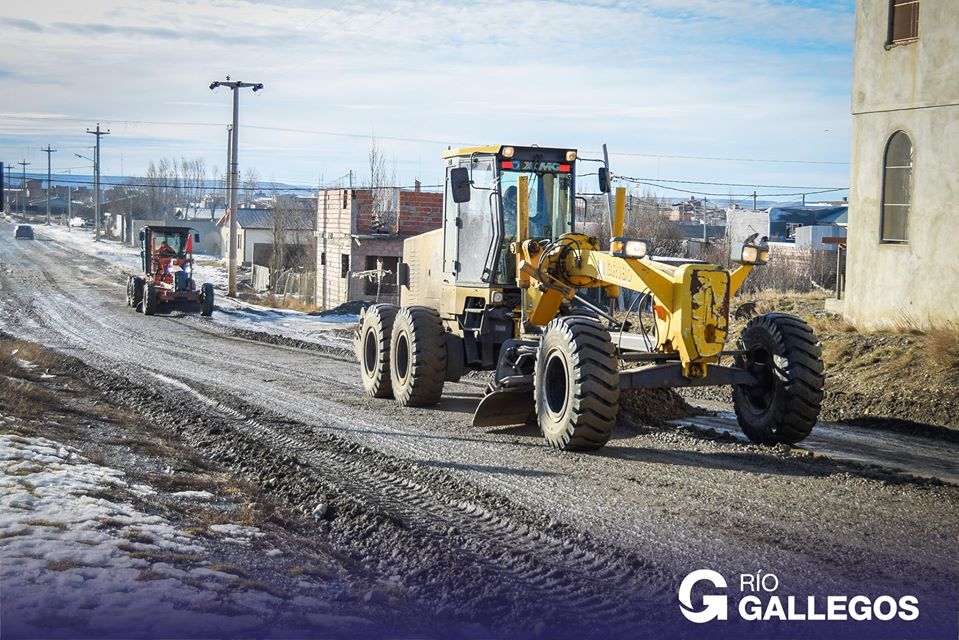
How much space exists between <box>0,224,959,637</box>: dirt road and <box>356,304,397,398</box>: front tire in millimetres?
423

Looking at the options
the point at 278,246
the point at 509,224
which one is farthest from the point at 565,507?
the point at 278,246

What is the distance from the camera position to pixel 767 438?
10.8 m

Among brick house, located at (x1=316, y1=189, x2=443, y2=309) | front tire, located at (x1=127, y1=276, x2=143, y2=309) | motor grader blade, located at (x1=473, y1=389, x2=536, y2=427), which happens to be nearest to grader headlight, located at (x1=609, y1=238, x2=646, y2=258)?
motor grader blade, located at (x1=473, y1=389, x2=536, y2=427)

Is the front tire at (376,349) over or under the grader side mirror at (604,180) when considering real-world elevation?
under

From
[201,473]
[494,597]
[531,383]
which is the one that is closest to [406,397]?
[531,383]

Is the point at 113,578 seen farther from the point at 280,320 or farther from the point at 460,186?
the point at 280,320

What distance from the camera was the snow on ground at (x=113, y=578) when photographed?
559 cm

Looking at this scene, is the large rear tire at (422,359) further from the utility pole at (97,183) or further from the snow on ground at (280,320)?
the utility pole at (97,183)

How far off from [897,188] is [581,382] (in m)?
10.2

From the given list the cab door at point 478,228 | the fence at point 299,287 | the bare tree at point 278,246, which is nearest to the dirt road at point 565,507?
the cab door at point 478,228

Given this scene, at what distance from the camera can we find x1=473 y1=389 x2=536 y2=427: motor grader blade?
457 inches

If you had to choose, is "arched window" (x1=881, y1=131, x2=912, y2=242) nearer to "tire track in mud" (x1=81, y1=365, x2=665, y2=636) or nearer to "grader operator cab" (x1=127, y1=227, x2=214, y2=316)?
"tire track in mud" (x1=81, y1=365, x2=665, y2=636)

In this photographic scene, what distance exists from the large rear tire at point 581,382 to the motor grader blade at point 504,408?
3.34 feet

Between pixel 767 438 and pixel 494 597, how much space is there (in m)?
5.33
